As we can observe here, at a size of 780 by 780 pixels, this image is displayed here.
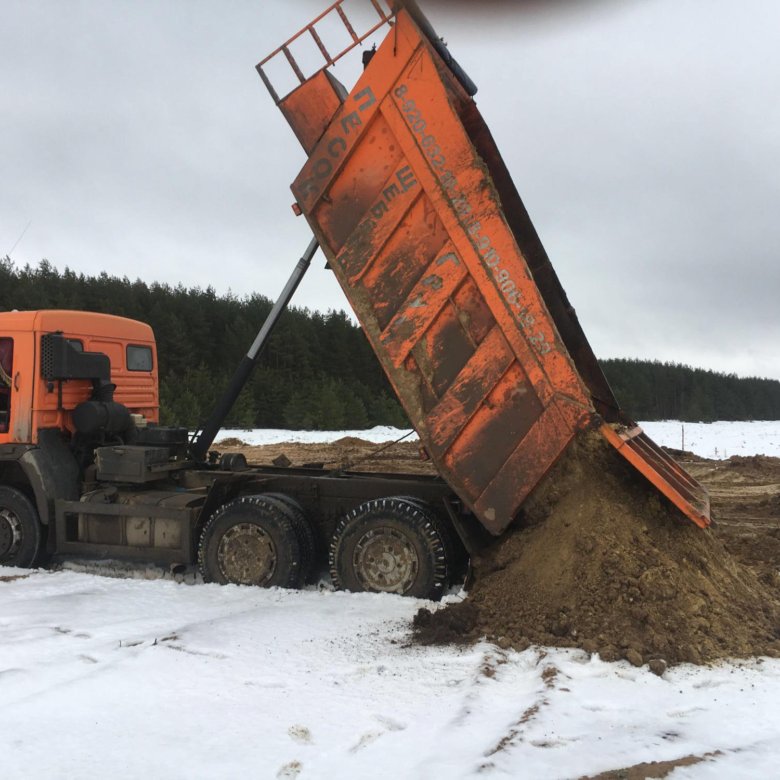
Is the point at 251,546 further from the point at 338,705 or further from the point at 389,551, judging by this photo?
the point at 338,705

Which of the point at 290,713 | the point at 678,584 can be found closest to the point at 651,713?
the point at 678,584

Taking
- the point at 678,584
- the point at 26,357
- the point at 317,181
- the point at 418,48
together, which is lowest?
the point at 678,584

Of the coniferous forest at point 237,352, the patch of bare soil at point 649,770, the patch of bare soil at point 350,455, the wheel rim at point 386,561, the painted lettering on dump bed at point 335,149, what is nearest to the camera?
the patch of bare soil at point 649,770

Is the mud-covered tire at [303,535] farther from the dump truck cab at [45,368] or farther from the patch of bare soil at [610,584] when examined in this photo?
the dump truck cab at [45,368]

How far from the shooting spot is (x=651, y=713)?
360 cm

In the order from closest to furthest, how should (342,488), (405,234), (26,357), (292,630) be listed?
1. (292,630)
2. (405,234)
3. (342,488)
4. (26,357)

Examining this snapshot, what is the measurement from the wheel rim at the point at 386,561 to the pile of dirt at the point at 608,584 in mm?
570

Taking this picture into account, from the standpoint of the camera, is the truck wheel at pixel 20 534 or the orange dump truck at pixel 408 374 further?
the truck wheel at pixel 20 534

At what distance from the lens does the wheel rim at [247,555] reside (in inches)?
239

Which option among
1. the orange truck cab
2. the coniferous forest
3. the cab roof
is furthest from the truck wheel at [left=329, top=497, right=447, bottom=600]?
the coniferous forest

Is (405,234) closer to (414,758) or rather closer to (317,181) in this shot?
(317,181)

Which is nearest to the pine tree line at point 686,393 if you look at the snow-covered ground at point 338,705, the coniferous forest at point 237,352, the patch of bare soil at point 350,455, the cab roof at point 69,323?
the coniferous forest at point 237,352

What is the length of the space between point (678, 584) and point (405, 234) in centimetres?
329

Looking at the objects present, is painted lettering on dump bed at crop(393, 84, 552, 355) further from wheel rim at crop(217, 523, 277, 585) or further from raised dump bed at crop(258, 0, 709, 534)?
wheel rim at crop(217, 523, 277, 585)
